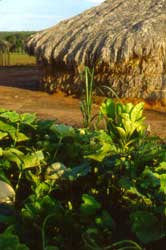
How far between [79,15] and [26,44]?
46.5 inches

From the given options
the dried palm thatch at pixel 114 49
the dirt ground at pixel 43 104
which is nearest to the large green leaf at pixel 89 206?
the dirt ground at pixel 43 104

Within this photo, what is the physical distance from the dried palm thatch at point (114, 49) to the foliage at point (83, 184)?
7.49 metres

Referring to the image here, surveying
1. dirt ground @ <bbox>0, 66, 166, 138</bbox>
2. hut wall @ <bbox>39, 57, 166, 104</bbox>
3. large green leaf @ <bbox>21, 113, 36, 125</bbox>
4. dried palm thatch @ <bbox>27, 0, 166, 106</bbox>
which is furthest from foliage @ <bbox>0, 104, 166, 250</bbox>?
hut wall @ <bbox>39, 57, 166, 104</bbox>

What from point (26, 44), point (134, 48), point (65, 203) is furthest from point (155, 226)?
point (26, 44)

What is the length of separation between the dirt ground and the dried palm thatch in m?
0.37

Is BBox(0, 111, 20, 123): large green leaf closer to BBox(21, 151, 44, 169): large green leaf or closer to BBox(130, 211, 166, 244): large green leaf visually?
BBox(21, 151, 44, 169): large green leaf

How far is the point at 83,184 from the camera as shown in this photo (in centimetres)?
209

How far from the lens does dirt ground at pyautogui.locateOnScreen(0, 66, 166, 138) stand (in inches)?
351

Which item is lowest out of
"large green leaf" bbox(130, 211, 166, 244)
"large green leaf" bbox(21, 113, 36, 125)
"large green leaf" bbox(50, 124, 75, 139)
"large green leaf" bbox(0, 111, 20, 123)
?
"large green leaf" bbox(130, 211, 166, 244)

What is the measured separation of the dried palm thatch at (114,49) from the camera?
1028 centimetres

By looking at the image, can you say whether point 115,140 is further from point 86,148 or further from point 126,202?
point 126,202

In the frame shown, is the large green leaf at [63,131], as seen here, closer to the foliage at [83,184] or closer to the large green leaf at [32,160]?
the foliage at [83,184]

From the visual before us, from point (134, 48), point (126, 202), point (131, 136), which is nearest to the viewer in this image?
point (126, 202)

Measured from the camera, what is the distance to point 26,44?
12.7 meters
